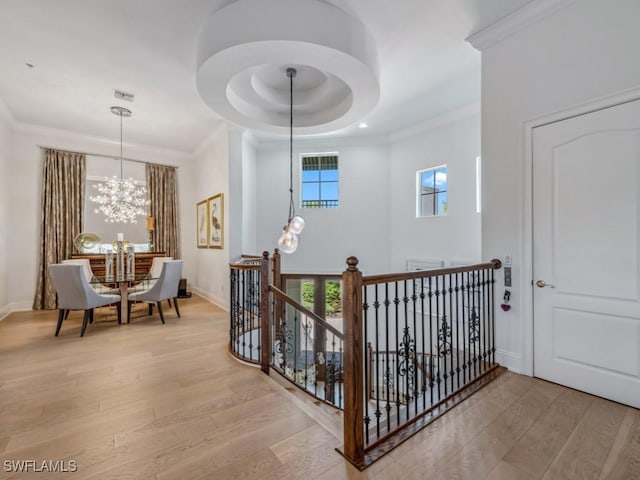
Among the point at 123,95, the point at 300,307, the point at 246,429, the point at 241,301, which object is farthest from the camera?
the point at 123,95

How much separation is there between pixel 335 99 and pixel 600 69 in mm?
2638

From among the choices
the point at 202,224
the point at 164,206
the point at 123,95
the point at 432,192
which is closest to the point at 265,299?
the point at 123,95

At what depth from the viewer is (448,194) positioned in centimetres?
490

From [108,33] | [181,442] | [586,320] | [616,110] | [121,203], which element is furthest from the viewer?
[121,203]

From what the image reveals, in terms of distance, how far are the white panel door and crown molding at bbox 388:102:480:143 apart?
7.27 feet

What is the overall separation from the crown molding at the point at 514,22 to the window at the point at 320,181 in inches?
141

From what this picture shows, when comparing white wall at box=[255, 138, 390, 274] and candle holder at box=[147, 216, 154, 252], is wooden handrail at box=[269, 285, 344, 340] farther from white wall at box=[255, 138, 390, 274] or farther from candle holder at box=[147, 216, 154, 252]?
candle holder at box=[147, 216, 154, 252]

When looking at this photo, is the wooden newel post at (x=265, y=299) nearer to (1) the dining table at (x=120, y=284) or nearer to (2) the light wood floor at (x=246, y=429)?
(2) the light wood floor at (x=246, y=429)

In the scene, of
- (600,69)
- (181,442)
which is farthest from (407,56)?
(181,442)

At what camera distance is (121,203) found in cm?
524

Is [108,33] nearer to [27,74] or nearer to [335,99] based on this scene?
[27,74]

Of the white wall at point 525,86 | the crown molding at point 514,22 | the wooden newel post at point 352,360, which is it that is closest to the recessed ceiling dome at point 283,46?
the crown molding at point 514,22

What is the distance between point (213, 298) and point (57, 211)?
3306 millimetres

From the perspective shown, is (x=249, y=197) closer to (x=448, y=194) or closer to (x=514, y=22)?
(x=448, y=194)
